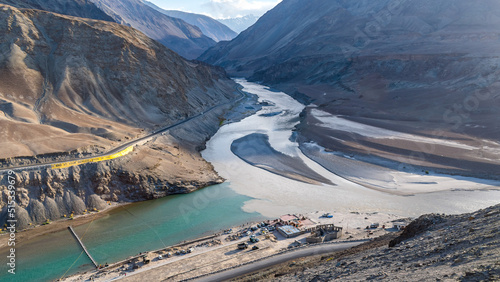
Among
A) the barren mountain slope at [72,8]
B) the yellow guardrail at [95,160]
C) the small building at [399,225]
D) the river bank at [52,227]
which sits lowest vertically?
the small building at [399,225]

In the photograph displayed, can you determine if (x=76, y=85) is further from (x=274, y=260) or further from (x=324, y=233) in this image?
(x=324, y=233)

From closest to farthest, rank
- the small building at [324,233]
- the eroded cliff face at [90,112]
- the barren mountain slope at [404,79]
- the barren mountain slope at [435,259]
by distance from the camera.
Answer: the barren mountain slope at [435,259] → the small building at [324,233] → the eroded cliff face at [90,112] → the barren mountain slope at [404,79]

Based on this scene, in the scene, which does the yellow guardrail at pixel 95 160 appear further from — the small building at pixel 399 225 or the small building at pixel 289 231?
the small building at pixel 399 225

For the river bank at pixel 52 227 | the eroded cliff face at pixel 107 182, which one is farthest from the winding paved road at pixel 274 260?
the eroded cliff face at pixel 107 182

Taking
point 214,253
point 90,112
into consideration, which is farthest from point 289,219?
point 90,112

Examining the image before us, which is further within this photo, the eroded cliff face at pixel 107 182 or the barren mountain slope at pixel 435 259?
the eroded cliff face at pixel 107 182

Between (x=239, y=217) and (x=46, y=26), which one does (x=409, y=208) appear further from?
(x=46, y=26)

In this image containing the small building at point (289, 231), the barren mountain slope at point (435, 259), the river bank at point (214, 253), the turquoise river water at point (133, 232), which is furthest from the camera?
the small building at point (289, 231)
